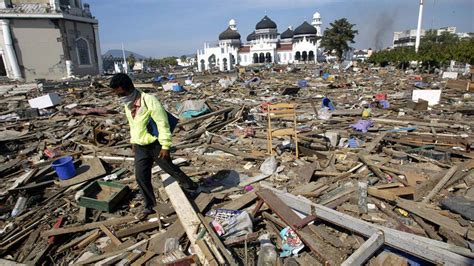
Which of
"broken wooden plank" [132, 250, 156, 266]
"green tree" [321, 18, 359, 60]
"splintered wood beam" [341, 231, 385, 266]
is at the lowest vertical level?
"broken wooden plank" [132, 250, 156, 266]

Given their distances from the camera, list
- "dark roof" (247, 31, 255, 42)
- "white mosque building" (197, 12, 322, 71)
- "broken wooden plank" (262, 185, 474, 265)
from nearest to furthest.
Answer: "broken wooden plank" (262, 185, 474, 265)
"white mosque building" (197, 12, 322, 71)
"dark roof" (247, 31, 255, 42)

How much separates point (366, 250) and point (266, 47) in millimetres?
66409

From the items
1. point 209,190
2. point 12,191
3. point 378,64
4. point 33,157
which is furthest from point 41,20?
point 378,64

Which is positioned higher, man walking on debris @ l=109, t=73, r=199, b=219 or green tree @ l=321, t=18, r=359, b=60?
green tree @ l=321, t=18, r=359, b=60

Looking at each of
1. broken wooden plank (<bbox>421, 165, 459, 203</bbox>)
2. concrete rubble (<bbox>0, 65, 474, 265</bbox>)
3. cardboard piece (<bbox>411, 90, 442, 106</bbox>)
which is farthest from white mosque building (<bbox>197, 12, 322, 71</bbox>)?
broken wooden plank (<bbox>421, 165, 459, 203</bbox>)

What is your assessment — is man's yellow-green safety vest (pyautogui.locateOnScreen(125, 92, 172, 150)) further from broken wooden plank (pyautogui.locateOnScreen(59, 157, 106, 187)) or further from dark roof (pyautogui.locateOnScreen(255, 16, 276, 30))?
dark roof (pyautogui.locateOnScreen(255, 16, 276, 30))

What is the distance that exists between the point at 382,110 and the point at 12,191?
1114cm

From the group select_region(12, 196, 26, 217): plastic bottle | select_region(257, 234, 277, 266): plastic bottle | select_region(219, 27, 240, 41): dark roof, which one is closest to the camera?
select_region(257, 234, 277, 266): plastic bottle

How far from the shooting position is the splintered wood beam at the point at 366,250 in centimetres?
285

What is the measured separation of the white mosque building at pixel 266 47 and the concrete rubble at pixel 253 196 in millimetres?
53874

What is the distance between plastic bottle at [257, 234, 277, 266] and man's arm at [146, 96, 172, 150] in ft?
5.86

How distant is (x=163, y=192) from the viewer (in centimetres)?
490

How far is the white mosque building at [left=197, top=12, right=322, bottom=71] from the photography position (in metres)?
62.2

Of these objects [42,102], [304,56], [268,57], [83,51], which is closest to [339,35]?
[304,56]
